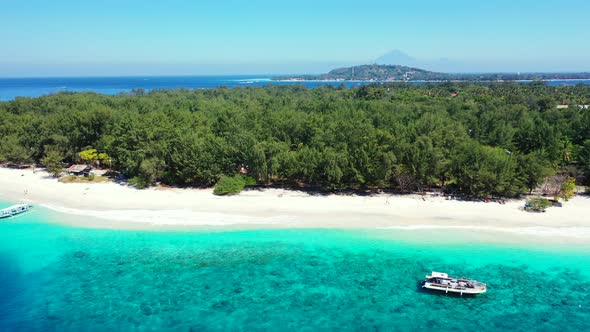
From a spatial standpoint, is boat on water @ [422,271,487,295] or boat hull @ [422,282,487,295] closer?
boat hull @ [422,282,487,295]

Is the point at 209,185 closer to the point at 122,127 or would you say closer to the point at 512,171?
the point at 122,127

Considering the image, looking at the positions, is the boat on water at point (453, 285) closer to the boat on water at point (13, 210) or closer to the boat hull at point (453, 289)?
the boat hull at point (453, 289)

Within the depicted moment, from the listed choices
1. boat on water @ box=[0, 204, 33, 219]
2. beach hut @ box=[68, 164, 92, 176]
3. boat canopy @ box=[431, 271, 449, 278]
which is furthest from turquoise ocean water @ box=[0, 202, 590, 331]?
beach hut @ box=[68, 164, 92, 176]

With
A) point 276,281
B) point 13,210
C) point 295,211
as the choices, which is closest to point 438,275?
point 276,281

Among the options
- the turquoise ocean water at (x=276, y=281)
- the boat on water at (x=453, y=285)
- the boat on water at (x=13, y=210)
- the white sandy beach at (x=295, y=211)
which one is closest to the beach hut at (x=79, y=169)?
the white sandy beach at (x=295, y=211)

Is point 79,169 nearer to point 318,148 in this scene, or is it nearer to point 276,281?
point 318,148

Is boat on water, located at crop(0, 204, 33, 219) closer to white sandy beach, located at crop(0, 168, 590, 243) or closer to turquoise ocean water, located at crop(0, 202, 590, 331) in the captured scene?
white sandy beach, located at crop(0, 168, 590, 243)

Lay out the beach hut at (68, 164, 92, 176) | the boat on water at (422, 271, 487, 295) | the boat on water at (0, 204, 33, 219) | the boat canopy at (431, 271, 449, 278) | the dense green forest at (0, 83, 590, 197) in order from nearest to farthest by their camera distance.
Result: 1. the boat on water at (422, 271, 487, 295)
2. the boat canopy at (431, 271, 449, 278)
3. the boat on water at (0, 204, 33, 219)
4. the dense green forest at (0, 83, 590, 197)
5. the beach hut at (68, 164, 92, 176)
